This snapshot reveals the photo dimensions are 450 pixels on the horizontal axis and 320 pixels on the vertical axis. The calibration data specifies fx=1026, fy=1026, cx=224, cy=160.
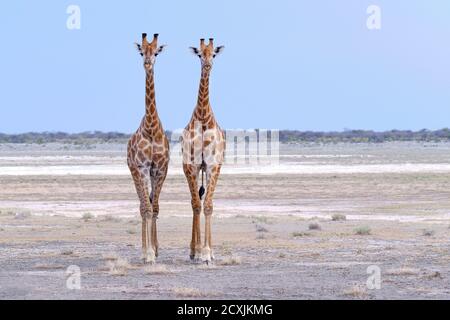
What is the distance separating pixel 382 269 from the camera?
17281 mm

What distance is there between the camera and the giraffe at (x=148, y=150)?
1816 centimetres

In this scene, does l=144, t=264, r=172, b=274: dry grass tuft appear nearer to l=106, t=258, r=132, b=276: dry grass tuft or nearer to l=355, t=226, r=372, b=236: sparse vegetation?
l=106, t=258, r=132, b=276: dry grass tuft

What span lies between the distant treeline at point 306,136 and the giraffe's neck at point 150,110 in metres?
117

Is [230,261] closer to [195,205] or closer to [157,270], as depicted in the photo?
[195,205]

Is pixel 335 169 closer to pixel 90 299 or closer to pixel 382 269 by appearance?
pixel 382 269

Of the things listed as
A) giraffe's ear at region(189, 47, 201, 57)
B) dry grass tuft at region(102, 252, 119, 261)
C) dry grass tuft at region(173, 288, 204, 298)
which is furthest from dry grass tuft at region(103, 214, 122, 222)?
dry grass tuft at region(173, 288, 204, 298)

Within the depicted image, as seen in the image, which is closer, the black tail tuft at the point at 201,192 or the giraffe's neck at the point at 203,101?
the giraffe's neck at the point at 203,101

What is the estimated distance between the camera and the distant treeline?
5517 inches

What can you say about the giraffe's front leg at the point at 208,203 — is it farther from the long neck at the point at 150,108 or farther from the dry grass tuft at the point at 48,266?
the dry grass tuft at the point at 48,266

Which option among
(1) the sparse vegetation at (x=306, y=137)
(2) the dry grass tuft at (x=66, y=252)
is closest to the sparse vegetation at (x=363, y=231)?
(2) the dry grass tuft at (x=66, y=252)

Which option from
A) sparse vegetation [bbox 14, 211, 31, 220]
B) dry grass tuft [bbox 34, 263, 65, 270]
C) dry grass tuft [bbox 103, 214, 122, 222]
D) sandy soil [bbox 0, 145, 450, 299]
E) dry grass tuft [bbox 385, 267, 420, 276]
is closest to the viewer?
sandy soil [bbox 0, 145, 450, 299]

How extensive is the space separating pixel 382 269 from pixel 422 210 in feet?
51.1

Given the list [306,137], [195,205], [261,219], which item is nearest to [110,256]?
[195,205]
